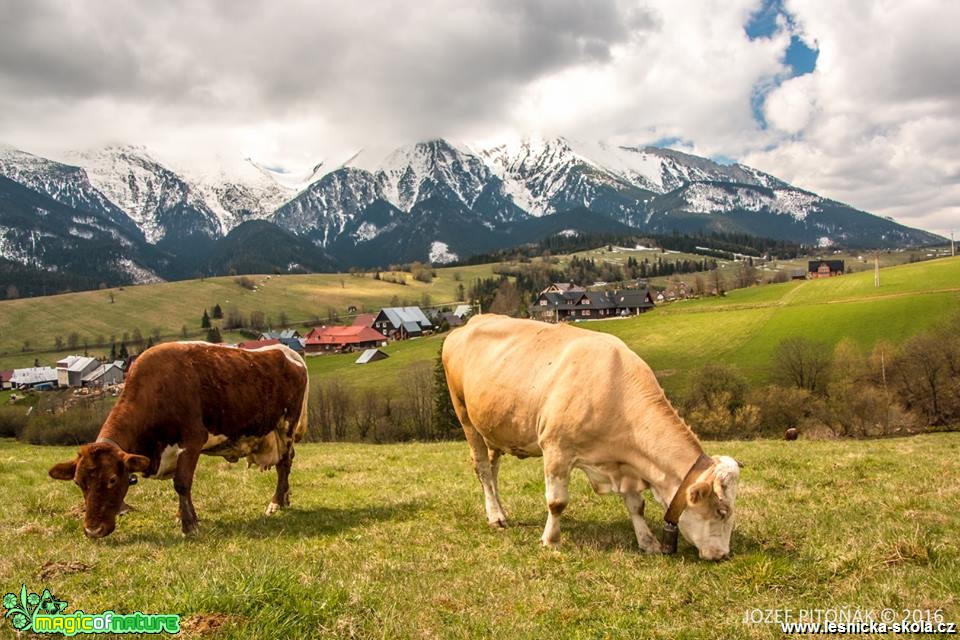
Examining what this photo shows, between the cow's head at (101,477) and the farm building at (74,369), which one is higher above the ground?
the cow's head at (101,477)

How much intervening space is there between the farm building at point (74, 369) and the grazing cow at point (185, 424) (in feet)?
537

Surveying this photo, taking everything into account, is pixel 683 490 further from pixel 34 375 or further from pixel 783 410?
pixel 34 375

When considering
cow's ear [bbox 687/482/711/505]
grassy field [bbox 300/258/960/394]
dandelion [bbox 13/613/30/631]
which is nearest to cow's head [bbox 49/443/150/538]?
dandelion [bbox 13/613/30/631]

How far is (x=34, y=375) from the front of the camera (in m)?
152

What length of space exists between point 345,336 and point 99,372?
59.8 m

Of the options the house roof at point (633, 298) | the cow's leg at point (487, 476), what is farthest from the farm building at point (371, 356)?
the cow's leg at point (487, 476)

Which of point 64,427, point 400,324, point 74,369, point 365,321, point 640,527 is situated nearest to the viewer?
point 640,527

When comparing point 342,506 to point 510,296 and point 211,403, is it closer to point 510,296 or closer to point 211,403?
point 211,403

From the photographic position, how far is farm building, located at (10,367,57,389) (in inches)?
5842

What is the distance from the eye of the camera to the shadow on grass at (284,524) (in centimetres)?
977

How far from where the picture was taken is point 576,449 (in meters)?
9.24

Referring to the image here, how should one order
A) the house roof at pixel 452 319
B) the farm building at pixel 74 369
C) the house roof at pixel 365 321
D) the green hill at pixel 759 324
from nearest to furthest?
the green hill at pixel 759 324 → the farm building at pixel 74 369 → the house roof at pixel 452 319 → the house roof at pixel 365 321

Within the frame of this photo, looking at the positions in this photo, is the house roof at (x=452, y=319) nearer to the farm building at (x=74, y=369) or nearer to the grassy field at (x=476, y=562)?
the farm building at (x=74, y=369)

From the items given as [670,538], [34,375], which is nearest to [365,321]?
[34,375]
